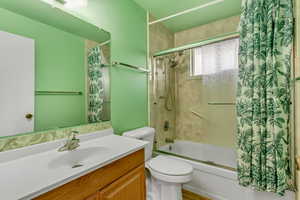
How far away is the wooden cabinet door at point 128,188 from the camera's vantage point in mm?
850

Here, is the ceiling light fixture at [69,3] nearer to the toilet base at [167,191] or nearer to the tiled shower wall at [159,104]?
the tiled shower wall at [159,104]

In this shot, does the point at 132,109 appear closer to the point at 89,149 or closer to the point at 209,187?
the point at 89,149

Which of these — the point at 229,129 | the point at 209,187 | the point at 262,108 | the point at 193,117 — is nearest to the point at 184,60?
the point at 193,117

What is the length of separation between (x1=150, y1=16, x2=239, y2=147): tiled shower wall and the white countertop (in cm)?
113

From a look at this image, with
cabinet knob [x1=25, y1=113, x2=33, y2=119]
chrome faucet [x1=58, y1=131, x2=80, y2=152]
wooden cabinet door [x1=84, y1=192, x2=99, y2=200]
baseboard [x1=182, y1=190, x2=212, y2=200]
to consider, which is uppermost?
cabinet knob [x1=25, y1=113, x2=33, y2=119]

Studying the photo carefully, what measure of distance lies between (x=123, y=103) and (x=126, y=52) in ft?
2.03

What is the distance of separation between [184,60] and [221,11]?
84 centimetres

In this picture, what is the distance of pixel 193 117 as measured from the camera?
243cm

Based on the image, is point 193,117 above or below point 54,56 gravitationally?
below

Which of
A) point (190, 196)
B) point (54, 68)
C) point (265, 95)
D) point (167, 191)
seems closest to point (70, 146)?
point (54, 68)

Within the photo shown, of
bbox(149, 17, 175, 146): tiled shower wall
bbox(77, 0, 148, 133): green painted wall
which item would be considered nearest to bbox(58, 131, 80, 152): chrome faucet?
bbox(77, 0, 148, 133): green painted wall

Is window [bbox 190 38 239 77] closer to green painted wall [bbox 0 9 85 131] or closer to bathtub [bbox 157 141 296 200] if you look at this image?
bathtub [bbox 157 141 296 200]

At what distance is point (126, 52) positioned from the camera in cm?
169

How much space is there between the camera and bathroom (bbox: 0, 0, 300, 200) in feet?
2.75
